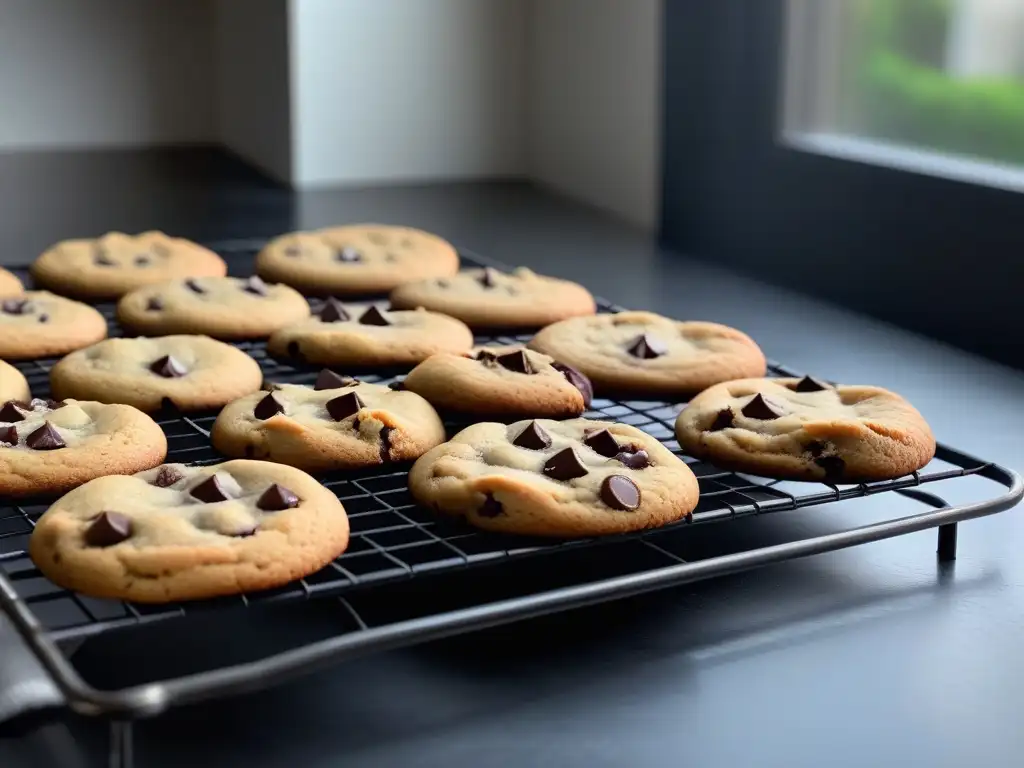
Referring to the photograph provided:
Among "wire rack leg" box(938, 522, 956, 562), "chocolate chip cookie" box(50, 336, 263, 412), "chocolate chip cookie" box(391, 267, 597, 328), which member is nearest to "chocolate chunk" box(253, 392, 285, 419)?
"chocolate chip cookie" box(50, 336, 263, 412)

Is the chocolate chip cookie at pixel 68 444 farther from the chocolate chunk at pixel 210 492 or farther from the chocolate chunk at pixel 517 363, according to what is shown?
the chocolate chunk at pixel 517 363

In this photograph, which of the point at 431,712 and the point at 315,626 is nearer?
the point at 431,712

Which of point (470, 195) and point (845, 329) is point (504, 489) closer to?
point (845, 329)

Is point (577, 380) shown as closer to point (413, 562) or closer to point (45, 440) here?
point (413, 562)

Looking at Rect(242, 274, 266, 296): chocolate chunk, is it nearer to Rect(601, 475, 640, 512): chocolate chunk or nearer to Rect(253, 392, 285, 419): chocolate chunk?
Rect(253, 392, 285, 419): chocolate chunk

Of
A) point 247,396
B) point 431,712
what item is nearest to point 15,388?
point 247,396

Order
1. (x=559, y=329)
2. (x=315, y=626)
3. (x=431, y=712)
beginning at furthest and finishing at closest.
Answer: (x=559, y=329) → (x=315, y=626) → (x=431, y=712)

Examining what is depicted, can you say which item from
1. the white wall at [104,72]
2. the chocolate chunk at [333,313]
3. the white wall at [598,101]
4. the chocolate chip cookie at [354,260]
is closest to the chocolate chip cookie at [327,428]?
the chocolate chunk at [333,313]
